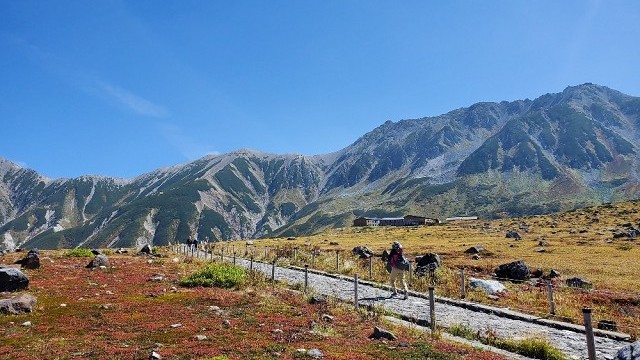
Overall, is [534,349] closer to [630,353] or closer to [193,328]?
[630,353]

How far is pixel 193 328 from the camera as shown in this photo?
17.9 meters

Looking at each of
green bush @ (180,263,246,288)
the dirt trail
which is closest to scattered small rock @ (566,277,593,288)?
the dirt trail

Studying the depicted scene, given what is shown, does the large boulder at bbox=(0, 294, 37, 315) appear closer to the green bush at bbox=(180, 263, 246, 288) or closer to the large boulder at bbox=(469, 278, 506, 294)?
the green bush at bbox=(180, 263, 246, 288)

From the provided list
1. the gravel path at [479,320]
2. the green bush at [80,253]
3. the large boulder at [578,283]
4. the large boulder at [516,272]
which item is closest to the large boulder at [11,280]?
the gravel path at [479,320]

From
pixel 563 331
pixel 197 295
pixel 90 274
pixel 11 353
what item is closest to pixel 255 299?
pixel 197 295

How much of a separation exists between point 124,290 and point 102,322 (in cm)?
1018

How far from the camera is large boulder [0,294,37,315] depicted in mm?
20500

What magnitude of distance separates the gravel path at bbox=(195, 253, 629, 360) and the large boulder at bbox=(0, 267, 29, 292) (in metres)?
18.4

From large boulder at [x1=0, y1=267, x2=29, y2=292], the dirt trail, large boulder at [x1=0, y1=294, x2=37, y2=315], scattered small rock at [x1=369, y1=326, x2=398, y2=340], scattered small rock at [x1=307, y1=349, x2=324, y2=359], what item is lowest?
the dirt trail

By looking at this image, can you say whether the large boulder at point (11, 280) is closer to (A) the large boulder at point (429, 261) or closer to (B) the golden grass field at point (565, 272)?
(B) the golden grass field at point (565, 272)

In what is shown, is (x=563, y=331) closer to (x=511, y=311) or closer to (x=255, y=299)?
(x=511, y=311)

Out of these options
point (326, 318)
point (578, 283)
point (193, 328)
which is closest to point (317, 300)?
point (326, 318)

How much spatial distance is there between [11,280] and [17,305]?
8114 mm

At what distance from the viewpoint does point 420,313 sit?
23422mm
